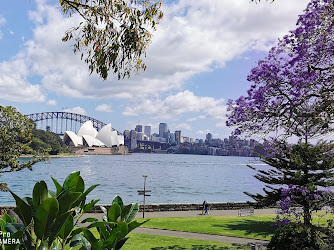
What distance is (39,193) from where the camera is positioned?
99.8 inches

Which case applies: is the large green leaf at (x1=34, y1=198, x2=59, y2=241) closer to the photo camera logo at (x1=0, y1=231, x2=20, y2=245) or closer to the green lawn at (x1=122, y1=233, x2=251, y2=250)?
the photo camera logo at (x1=0, y1=231, x2=20, y2=245)

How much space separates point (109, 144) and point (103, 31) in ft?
514

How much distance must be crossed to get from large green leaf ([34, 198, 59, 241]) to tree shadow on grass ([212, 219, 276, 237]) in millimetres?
17364

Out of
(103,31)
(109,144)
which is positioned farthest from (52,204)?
Result: (109,144)

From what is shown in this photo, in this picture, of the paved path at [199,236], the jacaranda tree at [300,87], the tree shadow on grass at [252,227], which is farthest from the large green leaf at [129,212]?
the tree shadow on grass at [252,227]

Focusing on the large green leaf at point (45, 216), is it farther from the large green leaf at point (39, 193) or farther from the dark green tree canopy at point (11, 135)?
the dark green tree canopy at point (11, 135)

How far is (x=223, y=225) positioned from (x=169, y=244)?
22.0 feet

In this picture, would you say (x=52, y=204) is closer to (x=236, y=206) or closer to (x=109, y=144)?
(x=236, y=206)

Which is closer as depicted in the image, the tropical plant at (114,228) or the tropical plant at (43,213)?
the tropical plant at (43,213)

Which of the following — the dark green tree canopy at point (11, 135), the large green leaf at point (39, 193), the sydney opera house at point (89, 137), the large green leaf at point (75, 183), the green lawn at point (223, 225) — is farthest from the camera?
the sydney opera house at point (89, 137)

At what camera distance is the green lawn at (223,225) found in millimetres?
18298

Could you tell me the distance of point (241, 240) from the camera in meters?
16.6

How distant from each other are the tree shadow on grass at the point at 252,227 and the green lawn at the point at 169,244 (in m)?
3.98

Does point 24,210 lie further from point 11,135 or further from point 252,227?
point 252,227
